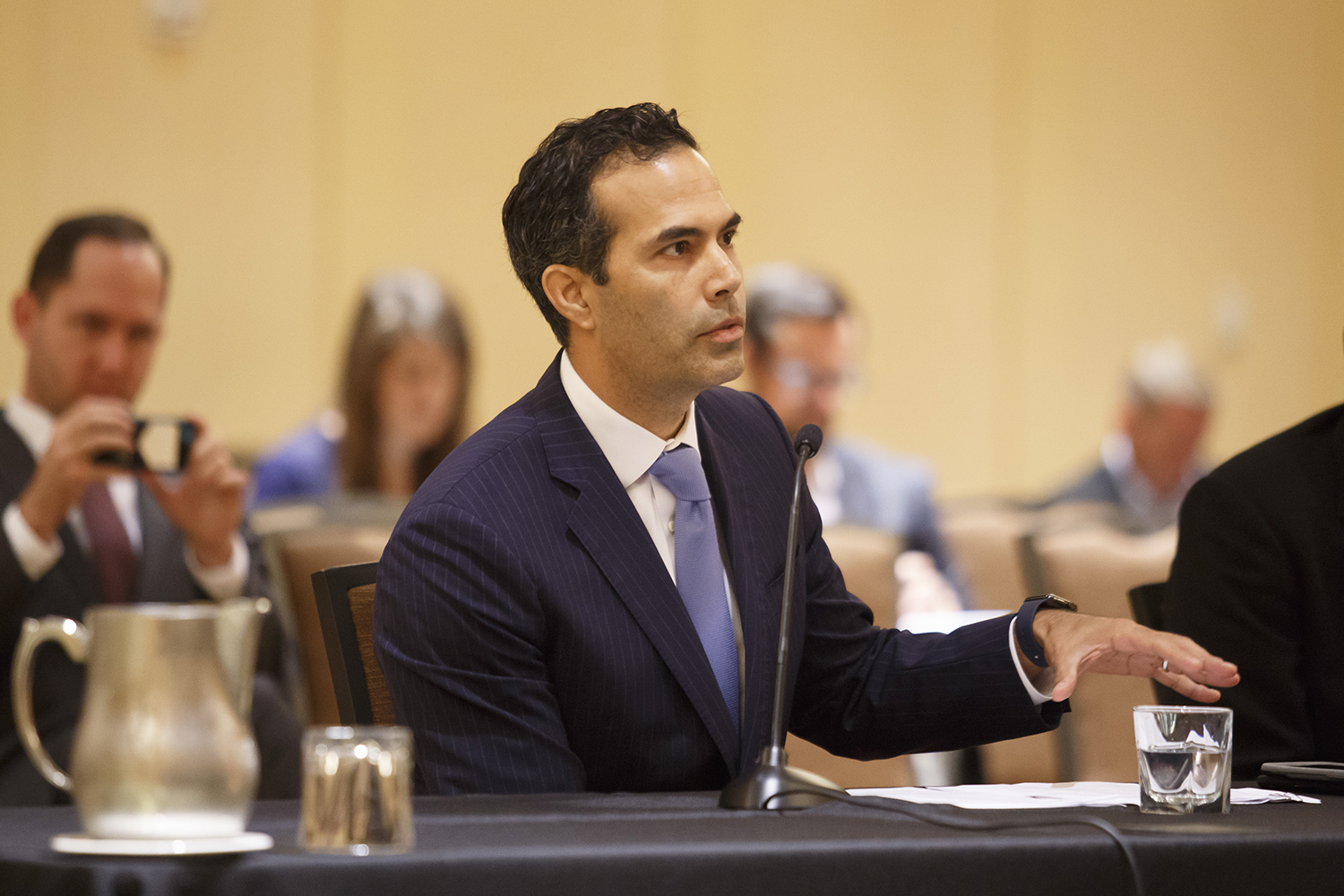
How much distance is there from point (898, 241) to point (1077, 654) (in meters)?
5.01

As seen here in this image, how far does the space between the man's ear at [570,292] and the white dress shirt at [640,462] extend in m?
0.12

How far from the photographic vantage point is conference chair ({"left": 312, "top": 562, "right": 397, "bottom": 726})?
164 cm

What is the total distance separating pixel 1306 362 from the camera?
6.89m

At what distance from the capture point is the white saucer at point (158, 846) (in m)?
0.86

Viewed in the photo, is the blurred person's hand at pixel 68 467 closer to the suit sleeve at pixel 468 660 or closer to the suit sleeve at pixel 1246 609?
the suit sleeve at pixel 468 660

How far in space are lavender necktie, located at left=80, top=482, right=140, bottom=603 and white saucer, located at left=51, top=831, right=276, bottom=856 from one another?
2013 mm

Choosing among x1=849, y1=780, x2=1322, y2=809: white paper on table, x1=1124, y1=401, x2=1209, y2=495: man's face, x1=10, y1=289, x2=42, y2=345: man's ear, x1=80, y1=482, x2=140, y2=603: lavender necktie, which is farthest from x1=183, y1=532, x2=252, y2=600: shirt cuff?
x1=1124, y1=401, x2=1209, y2=495: man's face

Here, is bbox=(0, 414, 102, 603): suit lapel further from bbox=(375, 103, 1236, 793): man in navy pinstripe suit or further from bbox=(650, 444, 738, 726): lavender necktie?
bbox=(650, 444, 738, 726): lavender necktie

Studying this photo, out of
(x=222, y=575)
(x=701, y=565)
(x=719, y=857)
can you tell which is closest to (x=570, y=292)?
(x=701, y=565)

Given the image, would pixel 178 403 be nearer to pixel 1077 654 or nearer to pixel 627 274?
pixel 627 274

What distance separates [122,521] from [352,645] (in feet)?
4.77

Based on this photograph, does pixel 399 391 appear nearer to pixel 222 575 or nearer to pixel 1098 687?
pixel 222 575

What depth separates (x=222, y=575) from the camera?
9.45 feet

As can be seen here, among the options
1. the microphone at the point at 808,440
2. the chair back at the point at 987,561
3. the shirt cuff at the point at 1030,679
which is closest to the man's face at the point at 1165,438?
the chair back at the point at 987,561
